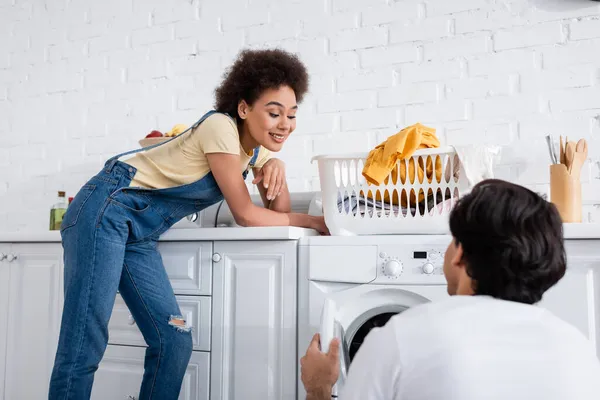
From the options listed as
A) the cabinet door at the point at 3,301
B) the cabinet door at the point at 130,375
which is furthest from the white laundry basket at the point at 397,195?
the cabinet door at the point at 3,301

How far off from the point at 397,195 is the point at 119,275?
0.87 metres

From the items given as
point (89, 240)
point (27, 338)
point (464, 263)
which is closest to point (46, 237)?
point (27, 338)

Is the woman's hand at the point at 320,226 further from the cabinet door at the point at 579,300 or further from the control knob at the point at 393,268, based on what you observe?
the cabinet door at the point at 579,300

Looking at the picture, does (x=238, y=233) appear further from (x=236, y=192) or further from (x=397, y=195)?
(x=397, y=195)

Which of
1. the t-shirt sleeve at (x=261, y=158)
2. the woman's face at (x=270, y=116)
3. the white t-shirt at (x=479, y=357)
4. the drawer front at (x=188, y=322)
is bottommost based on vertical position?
the drawer front at (x=188, y=322)

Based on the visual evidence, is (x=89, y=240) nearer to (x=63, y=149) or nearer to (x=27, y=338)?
(x=27, y=338)

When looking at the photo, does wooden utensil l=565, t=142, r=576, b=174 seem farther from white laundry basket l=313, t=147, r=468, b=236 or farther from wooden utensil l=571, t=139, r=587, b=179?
white laundry basket l=313, t=147, r=468, b=236

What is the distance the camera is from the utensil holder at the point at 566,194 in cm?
184

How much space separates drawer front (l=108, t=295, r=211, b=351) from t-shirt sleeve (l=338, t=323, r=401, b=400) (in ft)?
3.97

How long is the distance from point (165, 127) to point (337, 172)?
1.16 meters

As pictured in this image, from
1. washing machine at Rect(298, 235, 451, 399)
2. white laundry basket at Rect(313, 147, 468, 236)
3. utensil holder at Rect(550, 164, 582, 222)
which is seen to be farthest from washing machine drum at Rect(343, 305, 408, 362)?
utensil holder at Rect(550, 164, 582, 222)

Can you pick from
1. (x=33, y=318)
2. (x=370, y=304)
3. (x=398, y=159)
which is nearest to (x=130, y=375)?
(x=33, y=318)

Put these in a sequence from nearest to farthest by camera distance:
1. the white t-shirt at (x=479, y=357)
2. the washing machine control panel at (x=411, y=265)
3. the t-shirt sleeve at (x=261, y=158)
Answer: the white t-shirt at (x=479, y=357) → the washing machine control panel at (x=411, y=265) → the t-shirt sleeve at (x=261, y=158)

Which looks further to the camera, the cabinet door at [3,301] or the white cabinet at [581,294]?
the cabinet door at [3,301]
